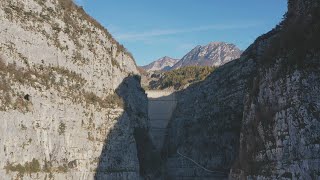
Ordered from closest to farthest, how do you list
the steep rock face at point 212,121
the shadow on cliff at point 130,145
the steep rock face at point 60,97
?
the steep rock face at point 60,97, the shadow on cliff at point 130,145, the steep rock face at point 212,121

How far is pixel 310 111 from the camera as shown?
3691 cm

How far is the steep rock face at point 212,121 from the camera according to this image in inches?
3491

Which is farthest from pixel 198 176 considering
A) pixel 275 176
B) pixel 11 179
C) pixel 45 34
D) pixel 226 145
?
pixel 275 176

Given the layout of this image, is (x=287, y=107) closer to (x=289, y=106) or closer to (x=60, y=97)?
(x=289, y=106)

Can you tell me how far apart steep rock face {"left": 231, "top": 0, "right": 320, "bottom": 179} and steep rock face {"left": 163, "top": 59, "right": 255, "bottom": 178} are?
3793 centimetres

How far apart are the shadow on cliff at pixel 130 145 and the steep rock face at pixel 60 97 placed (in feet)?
0.50

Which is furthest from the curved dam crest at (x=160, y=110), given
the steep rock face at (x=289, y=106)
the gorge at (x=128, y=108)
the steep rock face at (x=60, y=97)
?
the steep rock face at (x=289, y=106)

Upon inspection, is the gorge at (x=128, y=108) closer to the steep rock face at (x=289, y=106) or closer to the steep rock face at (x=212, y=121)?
the steep rock face at (x=289, y=106)

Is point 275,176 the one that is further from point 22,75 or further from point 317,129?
point 22,75

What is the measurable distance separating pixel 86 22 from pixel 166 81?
60.7 metres

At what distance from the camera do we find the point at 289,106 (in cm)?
3966

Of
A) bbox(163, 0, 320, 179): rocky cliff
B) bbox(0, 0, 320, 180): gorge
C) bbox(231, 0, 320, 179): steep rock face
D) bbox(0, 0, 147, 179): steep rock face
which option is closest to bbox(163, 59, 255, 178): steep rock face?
bbox(0, 0, 320, 180): gorge

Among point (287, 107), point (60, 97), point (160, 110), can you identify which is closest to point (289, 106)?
point (287, 107)

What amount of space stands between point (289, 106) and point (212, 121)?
2205 inches
